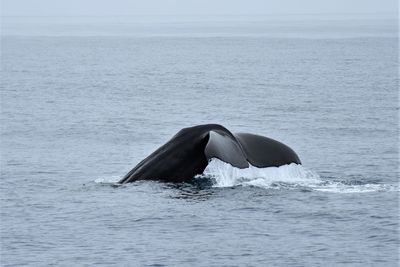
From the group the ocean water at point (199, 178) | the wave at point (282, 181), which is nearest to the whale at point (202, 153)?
the ocean water at point (199, 178)

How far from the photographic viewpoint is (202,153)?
2038cm

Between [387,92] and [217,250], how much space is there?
3008cm

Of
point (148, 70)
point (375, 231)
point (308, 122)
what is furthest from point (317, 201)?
point (148, 70)

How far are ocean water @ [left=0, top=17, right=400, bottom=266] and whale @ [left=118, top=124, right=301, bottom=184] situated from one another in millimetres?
325

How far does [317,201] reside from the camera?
19.4 m

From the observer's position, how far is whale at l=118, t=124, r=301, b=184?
63.2ft

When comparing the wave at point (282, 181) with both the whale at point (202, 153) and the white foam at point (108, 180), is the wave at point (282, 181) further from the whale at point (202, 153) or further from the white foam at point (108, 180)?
the whale at point (202, 153)

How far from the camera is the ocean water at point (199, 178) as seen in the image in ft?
53.9

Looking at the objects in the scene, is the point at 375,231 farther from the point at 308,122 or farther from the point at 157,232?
the point at 308,122

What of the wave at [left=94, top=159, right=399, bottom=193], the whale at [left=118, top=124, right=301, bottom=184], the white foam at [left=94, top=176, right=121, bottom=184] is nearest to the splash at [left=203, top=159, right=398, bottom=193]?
the wave at [left=94, top=159, right=399, bottom=193]

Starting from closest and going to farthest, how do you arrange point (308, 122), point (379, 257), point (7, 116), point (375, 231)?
point (379, 257) → point (375, 231) → point (308, 122) → point (7, 116)

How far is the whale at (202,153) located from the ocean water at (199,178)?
0.32 m

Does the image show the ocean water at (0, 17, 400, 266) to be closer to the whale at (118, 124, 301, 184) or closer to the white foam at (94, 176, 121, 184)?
the white foam at (94, 176, 121, 184)

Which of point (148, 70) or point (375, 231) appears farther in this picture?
point (148, 70)
